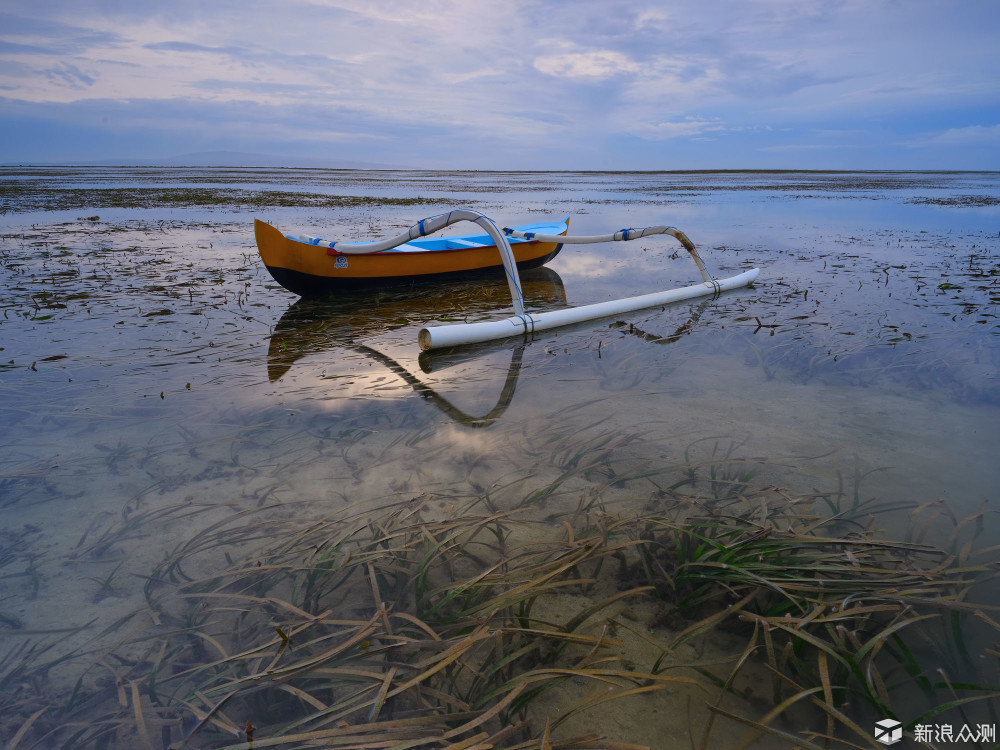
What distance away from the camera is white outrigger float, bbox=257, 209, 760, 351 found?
636 cm

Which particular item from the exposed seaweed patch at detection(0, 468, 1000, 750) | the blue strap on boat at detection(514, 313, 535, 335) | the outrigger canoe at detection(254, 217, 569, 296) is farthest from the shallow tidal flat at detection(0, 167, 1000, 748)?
the outrigger canoe at detection(254, 217, 569, 296)

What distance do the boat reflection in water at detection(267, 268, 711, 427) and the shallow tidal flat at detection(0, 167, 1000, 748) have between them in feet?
0.26

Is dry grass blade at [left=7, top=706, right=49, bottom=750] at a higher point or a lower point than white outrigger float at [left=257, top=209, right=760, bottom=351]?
lower

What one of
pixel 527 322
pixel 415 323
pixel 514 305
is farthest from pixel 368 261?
pixel 527 322

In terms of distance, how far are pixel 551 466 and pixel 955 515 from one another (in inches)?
86.1

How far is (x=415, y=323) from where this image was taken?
7.46 metres

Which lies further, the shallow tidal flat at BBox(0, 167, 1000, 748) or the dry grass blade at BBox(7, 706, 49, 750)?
the shallow tidal flat at BBox(0, 167, 1000, 748)

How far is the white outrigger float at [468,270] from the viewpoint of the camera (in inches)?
250

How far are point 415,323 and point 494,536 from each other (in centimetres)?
502

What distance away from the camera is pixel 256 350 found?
239 inches

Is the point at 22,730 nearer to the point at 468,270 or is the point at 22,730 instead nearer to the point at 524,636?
the point at 524,636

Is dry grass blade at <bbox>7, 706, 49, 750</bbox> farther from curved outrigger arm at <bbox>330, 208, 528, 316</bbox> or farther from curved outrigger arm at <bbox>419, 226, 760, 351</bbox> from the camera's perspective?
curved outrigger arm at <bbox>330, 208, 528, 316</bbox>

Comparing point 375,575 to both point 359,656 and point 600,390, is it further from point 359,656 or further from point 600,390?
point 600,390

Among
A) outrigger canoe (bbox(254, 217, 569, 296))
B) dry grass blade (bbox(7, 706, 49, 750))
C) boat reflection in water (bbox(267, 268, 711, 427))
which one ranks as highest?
outrigger canoe (bbox(254, 217, 569, 296))
